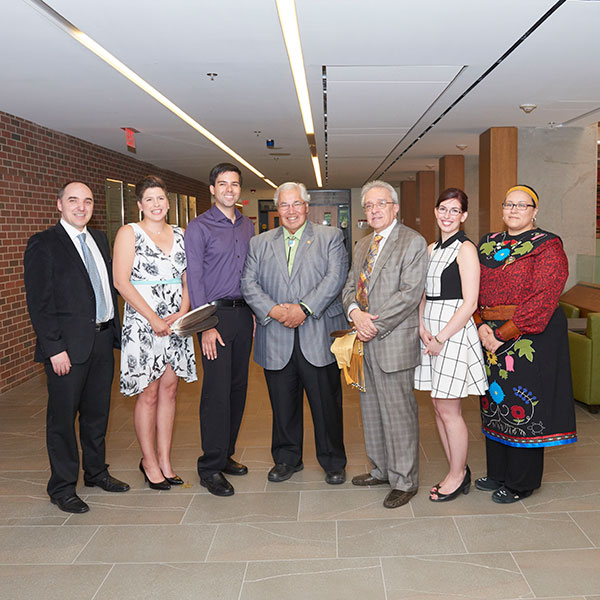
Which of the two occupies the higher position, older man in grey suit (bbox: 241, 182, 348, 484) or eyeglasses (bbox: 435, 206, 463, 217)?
eyeglasses (bbox: 435, 206, 463, 217)

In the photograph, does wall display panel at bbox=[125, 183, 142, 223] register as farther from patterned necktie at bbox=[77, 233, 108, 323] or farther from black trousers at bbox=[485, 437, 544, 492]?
black trousers at bbox=[485, 437, 544, 492]

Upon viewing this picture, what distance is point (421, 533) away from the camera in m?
3.02

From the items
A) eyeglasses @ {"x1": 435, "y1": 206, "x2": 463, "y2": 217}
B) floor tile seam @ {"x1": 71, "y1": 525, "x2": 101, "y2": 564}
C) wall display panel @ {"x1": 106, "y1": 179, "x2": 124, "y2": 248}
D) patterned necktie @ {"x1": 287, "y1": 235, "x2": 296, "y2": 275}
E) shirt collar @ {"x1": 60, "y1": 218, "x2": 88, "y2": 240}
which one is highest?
wall display panel @ {"x1": 106, "y1": 179, "x2": 124, "y2": 248}

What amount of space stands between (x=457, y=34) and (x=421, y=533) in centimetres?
309

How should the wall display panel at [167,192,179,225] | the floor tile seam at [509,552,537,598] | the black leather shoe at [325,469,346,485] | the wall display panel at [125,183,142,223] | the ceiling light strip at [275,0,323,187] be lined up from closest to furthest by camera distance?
the floor tile seam at [509,552,537,598], the ceiling light strip at [275,0,323,187], the black leather shoe at [325,469,346,485], the wall display panel at [125,183,142,223], the wall display panel at [167,192,179,225]

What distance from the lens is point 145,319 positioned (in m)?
3.41

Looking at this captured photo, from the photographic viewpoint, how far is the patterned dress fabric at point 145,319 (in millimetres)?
3383

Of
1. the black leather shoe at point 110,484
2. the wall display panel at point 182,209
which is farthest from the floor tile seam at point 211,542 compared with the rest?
the wall display panel at point 182,209

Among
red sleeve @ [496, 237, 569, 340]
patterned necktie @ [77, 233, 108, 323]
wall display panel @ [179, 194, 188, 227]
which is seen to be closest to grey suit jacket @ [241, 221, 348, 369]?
patterned necktie @ [77, 233, 108, 323]

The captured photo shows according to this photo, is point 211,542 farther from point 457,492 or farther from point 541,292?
point 541,292

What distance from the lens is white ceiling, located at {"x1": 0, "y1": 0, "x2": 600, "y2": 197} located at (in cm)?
361

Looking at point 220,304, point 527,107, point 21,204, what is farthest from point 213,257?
point 527,107

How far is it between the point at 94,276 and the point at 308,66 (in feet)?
8.11

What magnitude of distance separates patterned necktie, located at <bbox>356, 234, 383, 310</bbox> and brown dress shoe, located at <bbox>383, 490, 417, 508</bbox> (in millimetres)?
1027
